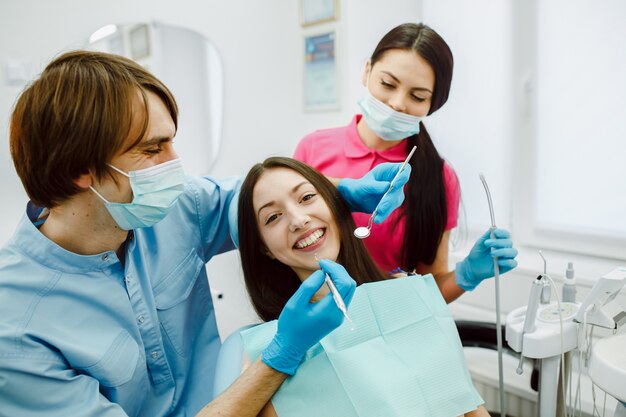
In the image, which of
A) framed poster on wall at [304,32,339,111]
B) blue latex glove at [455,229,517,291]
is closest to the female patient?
blue latex glove at [455,229,517,291]

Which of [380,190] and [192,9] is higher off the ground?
[192,9]

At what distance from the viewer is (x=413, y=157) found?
1.54 m

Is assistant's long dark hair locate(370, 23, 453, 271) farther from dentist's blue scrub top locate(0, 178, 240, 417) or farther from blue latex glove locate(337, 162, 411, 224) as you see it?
dentist's blue scrub top locate(0, 178, 240, 417)

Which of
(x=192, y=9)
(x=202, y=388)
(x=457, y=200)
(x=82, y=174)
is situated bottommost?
(x=202, y=388)

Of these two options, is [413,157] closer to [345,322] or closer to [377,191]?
[377,191]

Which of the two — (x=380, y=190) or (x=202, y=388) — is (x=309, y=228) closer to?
(x=380, y=190)

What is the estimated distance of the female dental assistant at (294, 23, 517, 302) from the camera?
1.38 m

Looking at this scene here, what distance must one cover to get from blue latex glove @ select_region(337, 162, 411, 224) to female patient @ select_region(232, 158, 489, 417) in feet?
0.12

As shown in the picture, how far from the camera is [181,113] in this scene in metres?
2.42

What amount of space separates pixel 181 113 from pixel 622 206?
205 cm

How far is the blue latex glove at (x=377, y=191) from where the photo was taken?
127cm

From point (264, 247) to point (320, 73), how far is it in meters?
1.67

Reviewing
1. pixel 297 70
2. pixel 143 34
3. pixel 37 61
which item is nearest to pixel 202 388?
pixel 37 61

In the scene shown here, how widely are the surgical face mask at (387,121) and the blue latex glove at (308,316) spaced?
0.60 meters
